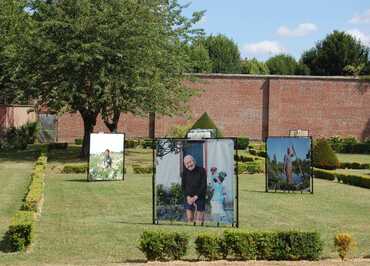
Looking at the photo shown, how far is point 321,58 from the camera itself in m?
69.6

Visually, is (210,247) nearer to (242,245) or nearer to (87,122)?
(242,245)

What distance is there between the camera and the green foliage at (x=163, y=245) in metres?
9.21

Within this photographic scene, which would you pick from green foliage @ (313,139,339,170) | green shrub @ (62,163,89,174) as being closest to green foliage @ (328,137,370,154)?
green foliage @ (313,139,339,170)

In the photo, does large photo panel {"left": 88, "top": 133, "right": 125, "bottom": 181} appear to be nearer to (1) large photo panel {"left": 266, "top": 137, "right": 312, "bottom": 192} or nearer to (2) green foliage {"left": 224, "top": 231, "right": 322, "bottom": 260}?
(1) large photo panel {"left": 266, "top": 137, "right": 312, "bottom": 192}

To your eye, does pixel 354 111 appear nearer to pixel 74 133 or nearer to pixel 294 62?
pixel 74 133

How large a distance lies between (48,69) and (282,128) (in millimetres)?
21327

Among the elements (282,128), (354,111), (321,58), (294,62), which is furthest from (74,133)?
(294,62)

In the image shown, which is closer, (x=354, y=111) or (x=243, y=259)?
(x=243, y=259)

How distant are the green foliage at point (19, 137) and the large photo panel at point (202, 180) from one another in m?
30.8

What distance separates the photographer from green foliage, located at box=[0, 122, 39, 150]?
1656 inches

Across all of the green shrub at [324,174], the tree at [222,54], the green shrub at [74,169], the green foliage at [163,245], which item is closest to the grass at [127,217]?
the green foliage at [163,245]

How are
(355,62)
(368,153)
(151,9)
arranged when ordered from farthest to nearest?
(355,62) < (368,153) < (151,9)

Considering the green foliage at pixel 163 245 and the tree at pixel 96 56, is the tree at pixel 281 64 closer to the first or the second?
the tree at pixel 96 56

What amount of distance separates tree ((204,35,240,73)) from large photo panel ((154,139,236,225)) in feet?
204
